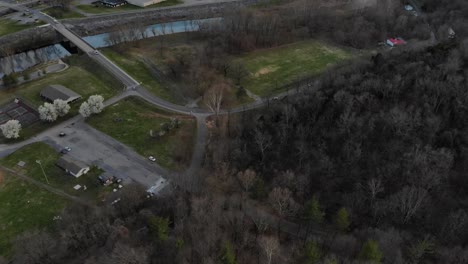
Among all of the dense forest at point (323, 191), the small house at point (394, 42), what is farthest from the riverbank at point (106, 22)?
the dense forest at point (323, 191)

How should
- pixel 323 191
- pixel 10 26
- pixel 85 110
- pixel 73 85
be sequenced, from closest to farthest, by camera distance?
pixel 323 191 < pixel 85 110 < pixel 73 85 < pixel 10 26

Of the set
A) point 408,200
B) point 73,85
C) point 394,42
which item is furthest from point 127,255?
point 394,42

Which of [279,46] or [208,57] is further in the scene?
[279,46]

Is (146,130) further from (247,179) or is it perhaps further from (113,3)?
(113,3)

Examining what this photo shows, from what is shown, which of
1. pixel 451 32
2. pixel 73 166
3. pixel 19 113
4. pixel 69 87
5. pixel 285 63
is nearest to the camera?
pixel 73 166

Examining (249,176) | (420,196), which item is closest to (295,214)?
(249,176)

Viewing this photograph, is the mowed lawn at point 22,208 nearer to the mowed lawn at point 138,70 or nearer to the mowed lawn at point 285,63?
the mowed lawn at point 138,70

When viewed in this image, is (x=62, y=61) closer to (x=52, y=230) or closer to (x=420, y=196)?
(x=52, y=230)

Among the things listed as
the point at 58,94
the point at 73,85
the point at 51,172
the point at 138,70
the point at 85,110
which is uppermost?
the point at 138,70
